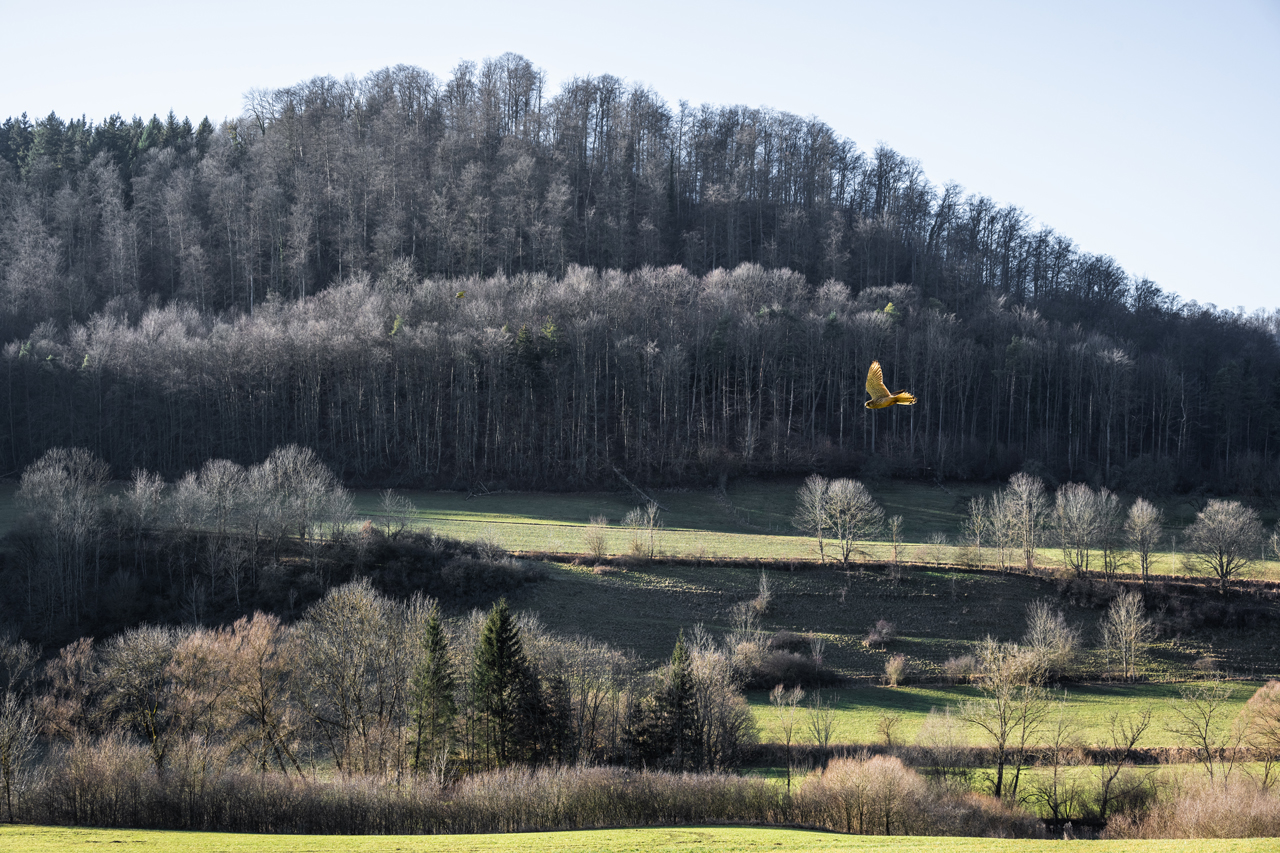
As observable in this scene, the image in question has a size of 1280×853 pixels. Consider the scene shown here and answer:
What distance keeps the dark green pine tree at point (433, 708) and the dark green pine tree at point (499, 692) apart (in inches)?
52.8

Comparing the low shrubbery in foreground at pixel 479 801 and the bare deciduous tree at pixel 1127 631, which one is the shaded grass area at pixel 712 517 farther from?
the low shrubbery in foreground at pixel 479 801

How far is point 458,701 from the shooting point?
128ft

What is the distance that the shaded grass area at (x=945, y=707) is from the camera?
39.6 meters

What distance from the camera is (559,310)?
88.4m

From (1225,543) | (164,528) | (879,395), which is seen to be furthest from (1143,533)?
(164,528)

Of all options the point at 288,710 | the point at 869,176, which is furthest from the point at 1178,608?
the point at 869,176

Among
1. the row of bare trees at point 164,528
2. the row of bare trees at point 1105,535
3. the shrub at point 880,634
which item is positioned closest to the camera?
the shrub at point 880,634

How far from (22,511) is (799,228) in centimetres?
9507

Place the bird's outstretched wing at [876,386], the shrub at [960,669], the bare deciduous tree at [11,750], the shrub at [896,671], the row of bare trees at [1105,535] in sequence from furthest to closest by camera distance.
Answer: the row of bare trees at [1105,535], the shrub at [960,669], the shrub at [896,671], the bare deciduous tree at [11,750], the bird's outstretched wing at [876,386]

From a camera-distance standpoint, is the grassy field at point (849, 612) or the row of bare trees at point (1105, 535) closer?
the grassy field at point (849, 612)

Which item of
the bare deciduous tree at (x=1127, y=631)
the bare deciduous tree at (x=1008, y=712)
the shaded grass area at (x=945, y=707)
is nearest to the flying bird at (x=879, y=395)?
the bare deciduous tree at (x=1008, y=712)

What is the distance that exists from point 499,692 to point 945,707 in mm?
23821

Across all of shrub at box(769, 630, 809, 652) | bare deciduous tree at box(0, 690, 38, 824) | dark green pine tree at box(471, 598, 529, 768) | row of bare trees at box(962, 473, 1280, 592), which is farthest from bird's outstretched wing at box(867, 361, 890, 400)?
row of bare trees at box(962, 473, 1280, 592)

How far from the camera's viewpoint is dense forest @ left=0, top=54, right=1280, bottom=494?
79312 millimetres
